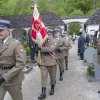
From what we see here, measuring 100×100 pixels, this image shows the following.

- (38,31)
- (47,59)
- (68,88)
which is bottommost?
(68,88)

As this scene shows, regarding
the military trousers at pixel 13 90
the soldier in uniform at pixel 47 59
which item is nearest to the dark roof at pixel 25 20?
the soldier in uniform at pixel 47 59

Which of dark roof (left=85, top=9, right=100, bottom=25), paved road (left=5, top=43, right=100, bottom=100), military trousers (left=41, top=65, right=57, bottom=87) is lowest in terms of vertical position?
paved road (left=5, top=43, right=100, bottom=100)

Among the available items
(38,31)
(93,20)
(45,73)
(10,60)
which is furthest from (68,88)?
(93,20)

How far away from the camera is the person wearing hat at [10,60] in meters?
5.89

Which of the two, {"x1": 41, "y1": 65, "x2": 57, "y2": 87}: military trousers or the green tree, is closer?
{"x1": 41, "y1": 65, "x2": 57, "y2": 87}: military trousers

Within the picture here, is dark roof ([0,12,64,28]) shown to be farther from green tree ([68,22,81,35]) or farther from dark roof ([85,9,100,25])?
green tree ([68,22,81,35])

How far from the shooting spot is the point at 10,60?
6000mm

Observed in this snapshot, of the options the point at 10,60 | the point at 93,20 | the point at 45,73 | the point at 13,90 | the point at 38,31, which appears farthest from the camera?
the point at 93,20

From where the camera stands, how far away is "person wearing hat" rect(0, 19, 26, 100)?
5.89 meters

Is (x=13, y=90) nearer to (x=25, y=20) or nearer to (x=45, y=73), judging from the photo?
(x=45, y=73)

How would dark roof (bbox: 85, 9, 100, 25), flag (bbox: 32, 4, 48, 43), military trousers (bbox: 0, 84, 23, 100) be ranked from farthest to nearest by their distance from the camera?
dark roof (bbox: 85, 9, 100, 25)
flag (bbox: 32, 4, 48, 43)
military trousers (bbox: 0, 84, 23, 100)

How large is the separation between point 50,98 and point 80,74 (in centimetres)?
424

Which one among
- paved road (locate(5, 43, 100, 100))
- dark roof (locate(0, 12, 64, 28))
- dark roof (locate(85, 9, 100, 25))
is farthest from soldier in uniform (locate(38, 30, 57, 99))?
dark roof (locate(85, 9, 100, 25))

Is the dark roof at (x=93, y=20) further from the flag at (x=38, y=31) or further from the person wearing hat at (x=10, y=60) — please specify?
the person wearing hat at (x=10, y=60)
